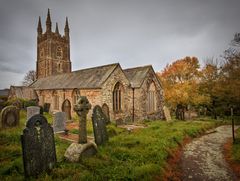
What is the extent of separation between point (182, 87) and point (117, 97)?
850cm

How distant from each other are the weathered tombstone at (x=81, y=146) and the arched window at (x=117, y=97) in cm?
999

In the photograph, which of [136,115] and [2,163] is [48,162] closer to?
[2,163]

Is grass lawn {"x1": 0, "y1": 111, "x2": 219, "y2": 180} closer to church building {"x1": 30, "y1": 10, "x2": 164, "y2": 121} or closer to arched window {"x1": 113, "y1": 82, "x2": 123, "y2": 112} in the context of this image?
church building {"x1": 30, "y1": 10, "x2": 164, "y2": 121}

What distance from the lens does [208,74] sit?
2327 centimetres

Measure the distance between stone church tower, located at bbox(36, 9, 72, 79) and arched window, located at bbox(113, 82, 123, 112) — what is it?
32681 millimetres

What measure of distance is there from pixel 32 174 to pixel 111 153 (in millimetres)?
2950

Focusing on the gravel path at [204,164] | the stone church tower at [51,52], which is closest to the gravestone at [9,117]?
the gravel path at [204,164]

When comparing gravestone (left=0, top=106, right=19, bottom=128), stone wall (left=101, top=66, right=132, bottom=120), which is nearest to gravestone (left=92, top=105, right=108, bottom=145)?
stone wall (left=101, top=66, right=132, bottom=120)

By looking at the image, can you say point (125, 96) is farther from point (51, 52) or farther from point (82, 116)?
point (51, 52)

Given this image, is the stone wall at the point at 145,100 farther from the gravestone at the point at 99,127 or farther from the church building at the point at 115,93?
the gravestone at the point at 99,127

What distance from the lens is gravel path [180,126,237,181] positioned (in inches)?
213

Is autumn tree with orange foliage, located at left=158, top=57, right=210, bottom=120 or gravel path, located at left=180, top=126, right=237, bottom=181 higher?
autumn tree with orange foliage, located at left=158, top=57, right=210, bottom=120

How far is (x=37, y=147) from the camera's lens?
5.00 metres

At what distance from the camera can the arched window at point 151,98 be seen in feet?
64.1
